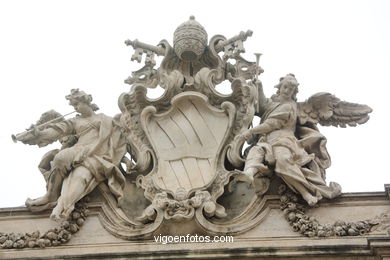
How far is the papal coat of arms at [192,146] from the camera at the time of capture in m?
10.4

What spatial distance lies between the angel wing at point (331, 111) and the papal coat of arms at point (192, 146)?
1cm

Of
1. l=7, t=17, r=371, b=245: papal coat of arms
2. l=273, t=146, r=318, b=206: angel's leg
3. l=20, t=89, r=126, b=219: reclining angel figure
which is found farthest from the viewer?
l=20, t=89, r=126, b=219: reclining angel figure

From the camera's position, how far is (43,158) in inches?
448

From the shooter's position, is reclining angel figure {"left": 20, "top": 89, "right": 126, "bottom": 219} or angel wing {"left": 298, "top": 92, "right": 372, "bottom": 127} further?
angel wing {"left": 298, "top": 92, "right": 372, "bottom": 127}

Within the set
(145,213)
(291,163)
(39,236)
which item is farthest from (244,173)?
(39,236)

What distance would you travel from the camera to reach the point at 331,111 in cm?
1140

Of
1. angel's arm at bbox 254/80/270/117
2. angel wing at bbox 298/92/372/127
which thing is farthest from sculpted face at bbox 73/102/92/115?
angel wing at bbox 298/92/372/127

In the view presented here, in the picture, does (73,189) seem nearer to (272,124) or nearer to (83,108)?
(83,108)

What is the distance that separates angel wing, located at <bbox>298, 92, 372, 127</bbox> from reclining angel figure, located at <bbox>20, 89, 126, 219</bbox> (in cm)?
268

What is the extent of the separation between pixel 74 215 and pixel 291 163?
291 cm

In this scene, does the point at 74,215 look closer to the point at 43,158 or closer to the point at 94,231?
the point at 94,231

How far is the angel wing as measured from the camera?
37.3 feet

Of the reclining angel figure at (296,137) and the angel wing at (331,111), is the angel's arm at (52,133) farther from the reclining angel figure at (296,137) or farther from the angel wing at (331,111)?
the angel wing at (331,111)

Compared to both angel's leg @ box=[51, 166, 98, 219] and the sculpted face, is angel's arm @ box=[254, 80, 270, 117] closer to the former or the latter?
the sculpted face
